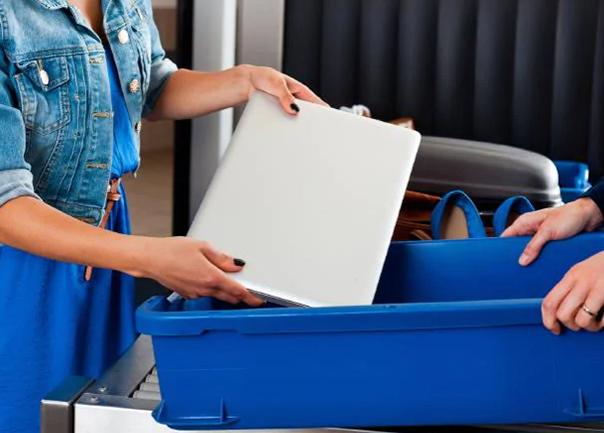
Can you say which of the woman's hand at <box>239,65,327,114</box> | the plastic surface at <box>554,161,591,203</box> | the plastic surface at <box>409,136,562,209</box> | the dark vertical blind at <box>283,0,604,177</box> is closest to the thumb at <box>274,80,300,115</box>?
the woman's hand at <box>239,65,327,114</box>

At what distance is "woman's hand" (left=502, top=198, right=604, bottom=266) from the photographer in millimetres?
1148

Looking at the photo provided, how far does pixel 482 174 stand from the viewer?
91.7 inches

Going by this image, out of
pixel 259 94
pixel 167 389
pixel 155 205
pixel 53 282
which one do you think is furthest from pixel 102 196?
pixel 155 205

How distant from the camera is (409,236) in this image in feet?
5.98

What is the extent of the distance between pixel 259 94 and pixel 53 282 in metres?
0.35

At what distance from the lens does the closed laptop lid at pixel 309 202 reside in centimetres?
102

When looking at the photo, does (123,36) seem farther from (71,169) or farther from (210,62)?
(210,62)

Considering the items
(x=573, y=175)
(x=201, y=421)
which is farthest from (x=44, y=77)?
(x=573, y=175)

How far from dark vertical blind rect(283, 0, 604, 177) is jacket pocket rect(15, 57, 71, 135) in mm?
1669

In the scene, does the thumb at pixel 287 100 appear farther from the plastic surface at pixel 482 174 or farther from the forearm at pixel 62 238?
the plastic surface at pixel 482 174

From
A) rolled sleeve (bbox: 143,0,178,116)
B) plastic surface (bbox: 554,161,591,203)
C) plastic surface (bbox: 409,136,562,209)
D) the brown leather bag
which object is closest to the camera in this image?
rolled sleeve (bbox: 143,0,178,116)

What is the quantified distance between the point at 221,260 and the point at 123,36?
0.47 meters

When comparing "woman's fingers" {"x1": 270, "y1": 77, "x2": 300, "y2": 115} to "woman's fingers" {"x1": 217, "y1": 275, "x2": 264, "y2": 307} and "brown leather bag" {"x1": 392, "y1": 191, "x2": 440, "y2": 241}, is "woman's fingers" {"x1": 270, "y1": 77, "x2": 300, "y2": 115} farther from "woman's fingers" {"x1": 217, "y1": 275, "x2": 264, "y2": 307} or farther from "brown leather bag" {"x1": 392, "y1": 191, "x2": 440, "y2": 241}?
"brown leather bag" {"x1": 392, "y1": 191, "x2": 440, "y2": 241}

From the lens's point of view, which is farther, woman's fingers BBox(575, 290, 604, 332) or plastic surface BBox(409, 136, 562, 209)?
plastic surface BBox(409, 136, 562, 209)
